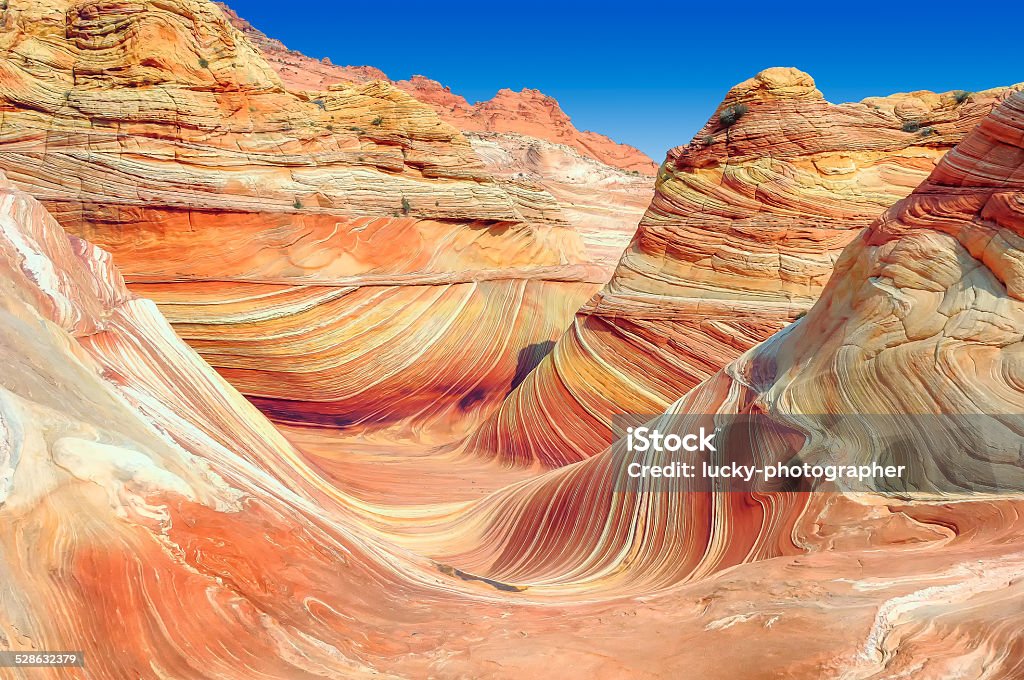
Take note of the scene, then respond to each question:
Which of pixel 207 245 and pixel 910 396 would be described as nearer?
pixel 910 396

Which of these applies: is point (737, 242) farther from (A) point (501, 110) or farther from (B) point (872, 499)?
(A) point (501, 110)

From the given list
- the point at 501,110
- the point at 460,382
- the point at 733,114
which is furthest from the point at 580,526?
the point at 501,110

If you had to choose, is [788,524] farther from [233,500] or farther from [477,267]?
[477,267]

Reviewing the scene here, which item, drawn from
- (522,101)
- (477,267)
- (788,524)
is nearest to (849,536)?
(788,524)

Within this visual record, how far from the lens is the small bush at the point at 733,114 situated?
30.3 ft

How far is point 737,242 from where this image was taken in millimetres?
8836

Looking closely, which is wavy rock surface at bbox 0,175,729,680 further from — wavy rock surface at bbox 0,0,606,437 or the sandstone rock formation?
the sandstone rock formation

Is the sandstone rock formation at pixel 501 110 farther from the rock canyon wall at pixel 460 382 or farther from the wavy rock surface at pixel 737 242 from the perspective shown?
the wavy rock surface at pixel 737 242

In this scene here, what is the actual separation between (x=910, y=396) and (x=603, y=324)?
532 centimetres

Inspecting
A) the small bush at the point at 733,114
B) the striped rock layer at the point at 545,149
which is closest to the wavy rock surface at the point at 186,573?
the small bush at the point at 733,114

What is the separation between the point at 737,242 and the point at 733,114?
179 cm

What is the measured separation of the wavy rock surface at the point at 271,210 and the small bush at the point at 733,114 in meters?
4.56

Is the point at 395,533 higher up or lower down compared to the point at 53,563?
lower down

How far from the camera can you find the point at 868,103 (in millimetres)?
9695
